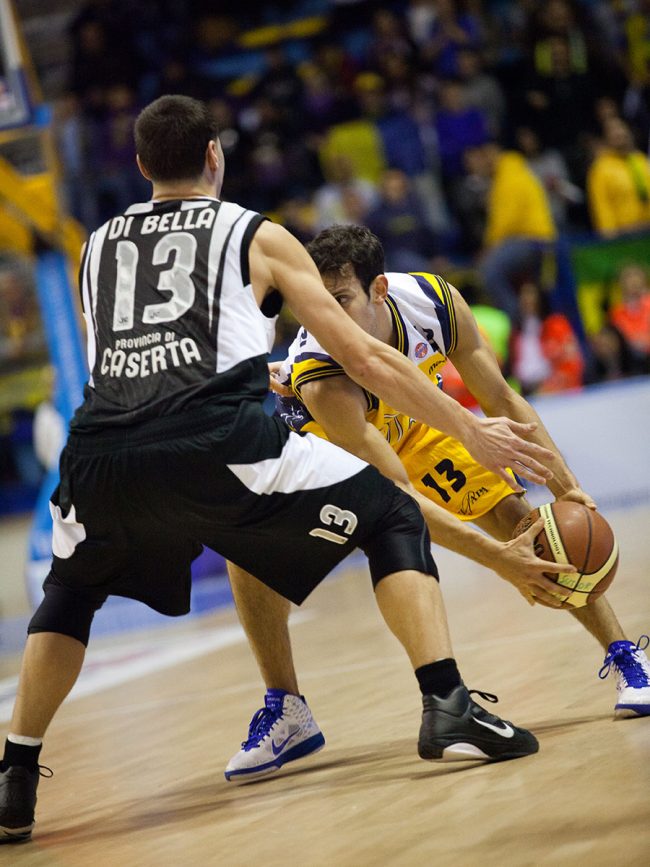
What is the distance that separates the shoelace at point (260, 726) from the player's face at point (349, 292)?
4.29ft

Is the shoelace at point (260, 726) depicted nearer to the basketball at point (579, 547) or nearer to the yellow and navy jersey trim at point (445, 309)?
the basketball at point (579, 547)

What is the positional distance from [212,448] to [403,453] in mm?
1405

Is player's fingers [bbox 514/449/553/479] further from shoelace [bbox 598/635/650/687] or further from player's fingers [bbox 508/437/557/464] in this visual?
shoelace [bbox 598/635/650/687]

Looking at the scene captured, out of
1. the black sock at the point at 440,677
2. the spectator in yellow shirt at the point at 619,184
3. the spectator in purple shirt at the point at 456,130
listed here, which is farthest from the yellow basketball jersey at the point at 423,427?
the spectator in purple shirt at the point at 456,130

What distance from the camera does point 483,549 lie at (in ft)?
10.9

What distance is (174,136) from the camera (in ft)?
10.4

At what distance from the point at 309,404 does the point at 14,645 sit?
6.46 m

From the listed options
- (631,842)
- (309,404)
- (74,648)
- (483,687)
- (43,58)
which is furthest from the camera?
(43,58)

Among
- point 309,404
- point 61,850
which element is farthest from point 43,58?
point 61,850

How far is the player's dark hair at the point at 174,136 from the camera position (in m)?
3.16

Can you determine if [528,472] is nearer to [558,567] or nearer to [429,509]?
[558,567]

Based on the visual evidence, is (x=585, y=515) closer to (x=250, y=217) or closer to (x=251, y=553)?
(x=251, y=553)

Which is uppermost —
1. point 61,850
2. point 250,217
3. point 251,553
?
point 250,217

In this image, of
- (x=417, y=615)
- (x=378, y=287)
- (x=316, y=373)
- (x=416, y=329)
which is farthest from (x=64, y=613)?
(x=416, y=329)
